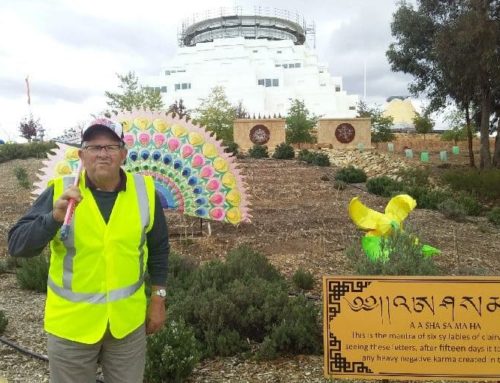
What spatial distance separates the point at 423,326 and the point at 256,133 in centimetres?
2779

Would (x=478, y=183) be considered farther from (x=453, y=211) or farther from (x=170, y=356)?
(x=170, y=356)

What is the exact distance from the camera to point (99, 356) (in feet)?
8.39

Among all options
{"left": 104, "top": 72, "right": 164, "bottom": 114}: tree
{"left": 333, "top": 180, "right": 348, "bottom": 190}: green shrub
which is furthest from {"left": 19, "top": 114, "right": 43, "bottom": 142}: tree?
{"left": 333, "top": 180, "right": 348, "bottom": 190}: green shrub

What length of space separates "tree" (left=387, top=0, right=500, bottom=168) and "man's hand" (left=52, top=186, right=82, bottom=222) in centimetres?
1600

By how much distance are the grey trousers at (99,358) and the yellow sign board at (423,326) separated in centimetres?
126

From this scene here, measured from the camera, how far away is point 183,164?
8.44 m

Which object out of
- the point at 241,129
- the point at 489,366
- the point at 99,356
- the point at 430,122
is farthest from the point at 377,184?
the point at 430,122

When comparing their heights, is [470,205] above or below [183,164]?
below

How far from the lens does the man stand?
7.68 feet

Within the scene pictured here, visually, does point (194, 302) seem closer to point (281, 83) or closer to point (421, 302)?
point (421, 302)

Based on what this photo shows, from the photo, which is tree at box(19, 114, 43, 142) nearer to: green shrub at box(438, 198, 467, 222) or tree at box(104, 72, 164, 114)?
tree at box(104, 72, 164, 114)

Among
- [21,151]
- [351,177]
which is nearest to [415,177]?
[351,177]

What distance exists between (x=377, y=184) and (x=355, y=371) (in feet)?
39.9

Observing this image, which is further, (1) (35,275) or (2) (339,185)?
(2) (339,185)
